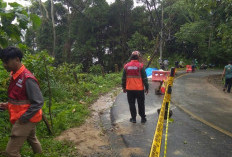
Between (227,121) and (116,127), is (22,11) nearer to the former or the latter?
(116,127)

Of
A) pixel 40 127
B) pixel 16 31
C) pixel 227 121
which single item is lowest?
pixel 227 121

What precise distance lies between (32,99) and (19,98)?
0.17 meters

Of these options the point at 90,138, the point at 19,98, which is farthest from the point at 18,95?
the point at 90,138

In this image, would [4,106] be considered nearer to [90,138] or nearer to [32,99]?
[32,99]

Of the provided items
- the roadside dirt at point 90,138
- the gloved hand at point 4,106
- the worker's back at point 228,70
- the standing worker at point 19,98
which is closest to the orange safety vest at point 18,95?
the standing worker at point 19,98

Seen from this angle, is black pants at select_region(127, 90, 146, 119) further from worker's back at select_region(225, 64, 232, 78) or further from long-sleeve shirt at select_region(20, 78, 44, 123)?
worker's back at select_region(225, 64, 232, 78)

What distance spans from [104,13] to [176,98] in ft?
64.4

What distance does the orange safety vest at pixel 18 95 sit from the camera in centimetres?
270

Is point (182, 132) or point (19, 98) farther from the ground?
point (19, 98)

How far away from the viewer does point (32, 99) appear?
2.71 meters

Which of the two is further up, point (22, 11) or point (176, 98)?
point (22, 11)

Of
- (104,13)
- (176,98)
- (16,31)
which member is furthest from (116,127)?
(104,13)

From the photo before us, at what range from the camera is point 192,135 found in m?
5.02

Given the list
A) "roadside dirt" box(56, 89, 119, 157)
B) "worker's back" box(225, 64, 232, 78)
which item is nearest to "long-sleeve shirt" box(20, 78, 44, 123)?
"roadside dirt" box(56, 89, 119, 157)
